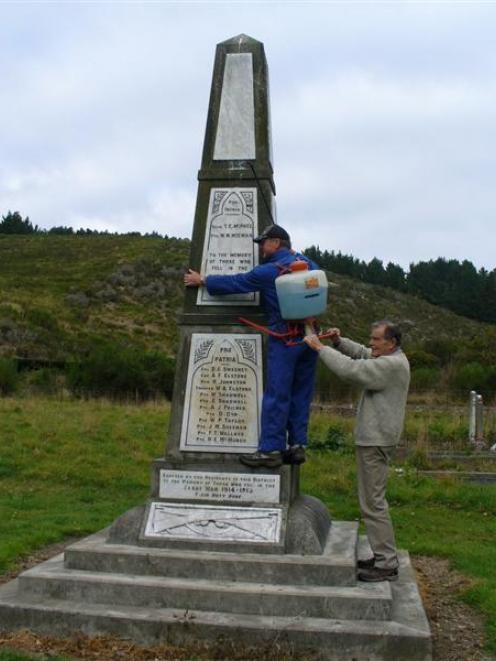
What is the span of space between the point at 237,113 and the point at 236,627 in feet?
14.3

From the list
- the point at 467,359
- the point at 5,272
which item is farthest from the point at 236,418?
the point at 5,272

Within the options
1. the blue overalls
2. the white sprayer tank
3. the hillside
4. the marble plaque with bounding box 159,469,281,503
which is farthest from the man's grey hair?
the hillside

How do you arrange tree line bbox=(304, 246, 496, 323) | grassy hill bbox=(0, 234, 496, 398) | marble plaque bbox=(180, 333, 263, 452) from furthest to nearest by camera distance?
tree line bbox=(304, 246, 496, 323) < grassy hill bbox=(0, 234, 496, 398) < marble plaque bbox=(180, 333, 263, 452)

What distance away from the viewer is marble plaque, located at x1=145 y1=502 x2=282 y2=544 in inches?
255

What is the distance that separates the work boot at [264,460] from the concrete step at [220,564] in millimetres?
732

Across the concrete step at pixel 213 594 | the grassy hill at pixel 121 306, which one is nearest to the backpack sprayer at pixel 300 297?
the concrete step at pixel 213 594

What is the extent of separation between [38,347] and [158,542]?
113ft

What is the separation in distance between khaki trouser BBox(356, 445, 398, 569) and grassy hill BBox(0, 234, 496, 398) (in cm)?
2399

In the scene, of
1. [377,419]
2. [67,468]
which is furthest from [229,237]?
[67,468]

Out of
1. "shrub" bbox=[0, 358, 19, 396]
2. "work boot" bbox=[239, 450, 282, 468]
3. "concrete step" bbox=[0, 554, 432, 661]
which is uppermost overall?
"shrub" bbox=[0, 358, 19, 396]

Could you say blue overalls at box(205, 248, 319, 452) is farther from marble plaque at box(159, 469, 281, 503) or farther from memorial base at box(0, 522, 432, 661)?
memorial base at box(0, 522, 432, 661)

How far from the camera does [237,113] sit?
755 cm

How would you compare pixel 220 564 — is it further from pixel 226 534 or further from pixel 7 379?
pixel 7 379

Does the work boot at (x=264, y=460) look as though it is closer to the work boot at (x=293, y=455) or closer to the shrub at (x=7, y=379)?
the work boot at (x=293, y=455)
